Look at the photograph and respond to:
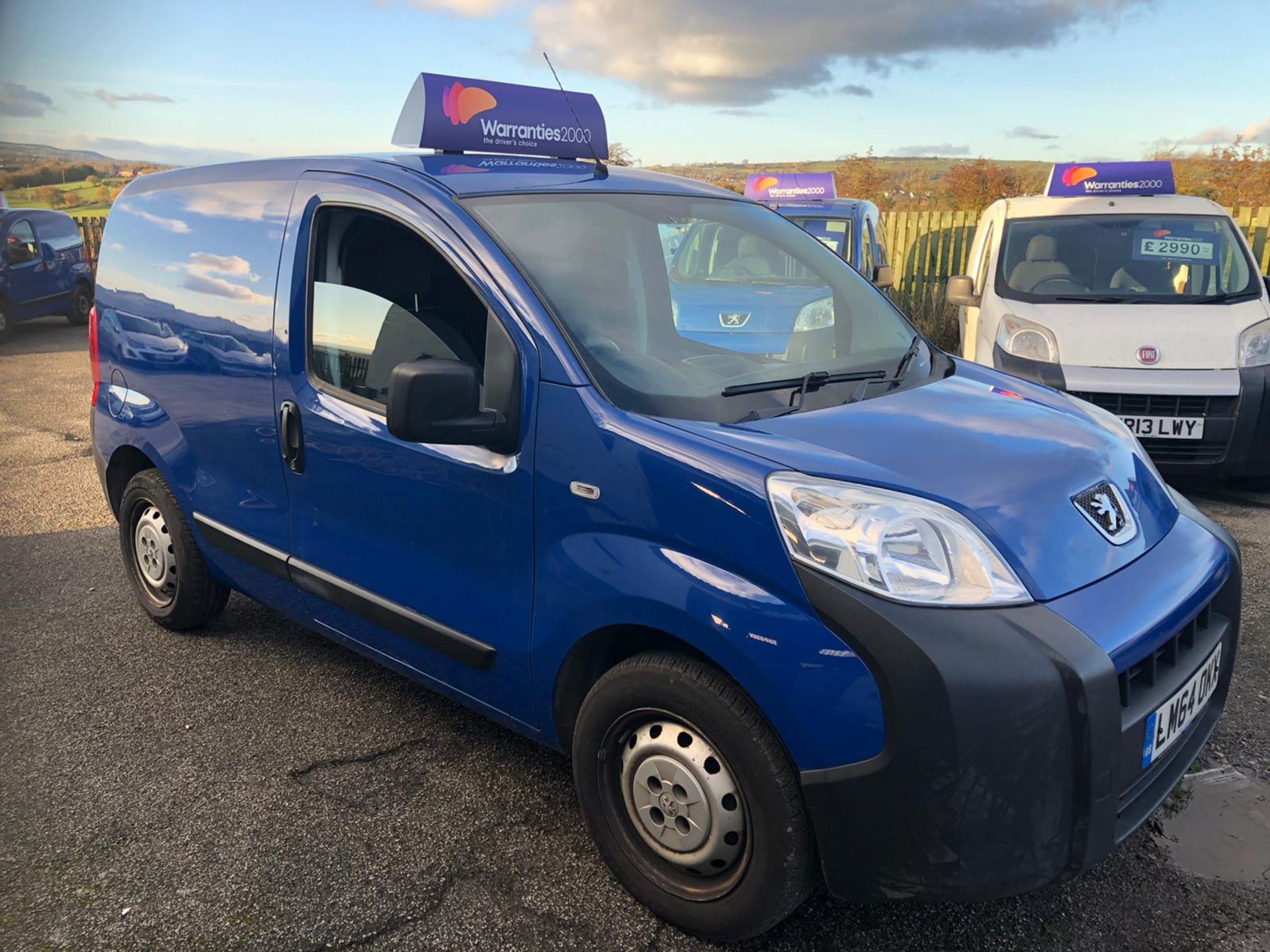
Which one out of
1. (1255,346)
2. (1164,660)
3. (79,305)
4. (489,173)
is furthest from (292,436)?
(79,305)

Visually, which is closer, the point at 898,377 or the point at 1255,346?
the point at 898,377

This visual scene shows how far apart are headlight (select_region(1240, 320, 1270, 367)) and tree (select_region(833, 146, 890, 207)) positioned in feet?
55.3

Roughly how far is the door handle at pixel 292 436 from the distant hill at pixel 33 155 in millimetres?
1063

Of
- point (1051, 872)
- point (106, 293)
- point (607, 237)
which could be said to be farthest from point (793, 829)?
point (106, 293)

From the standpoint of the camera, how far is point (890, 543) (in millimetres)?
1931

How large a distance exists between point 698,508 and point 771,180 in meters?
9.20

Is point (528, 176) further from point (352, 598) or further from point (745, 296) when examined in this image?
point (352, 598)

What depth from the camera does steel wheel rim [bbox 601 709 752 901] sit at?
2104mm

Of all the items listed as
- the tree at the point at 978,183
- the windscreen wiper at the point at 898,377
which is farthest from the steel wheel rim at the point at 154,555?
the tree at the point at 978,183

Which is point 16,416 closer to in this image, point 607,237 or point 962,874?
point 607,237

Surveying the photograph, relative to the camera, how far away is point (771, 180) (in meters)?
10.5

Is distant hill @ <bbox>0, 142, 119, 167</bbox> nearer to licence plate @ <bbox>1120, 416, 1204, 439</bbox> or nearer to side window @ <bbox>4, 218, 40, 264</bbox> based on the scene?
licence plate @ <bbox>1120, 416, 1204, 439</bbox>

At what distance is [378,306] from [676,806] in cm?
163

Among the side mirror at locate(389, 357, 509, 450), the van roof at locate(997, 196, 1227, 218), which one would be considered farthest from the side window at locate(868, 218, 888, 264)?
the side mirror at locate(389, 357, 509, 450)
